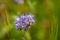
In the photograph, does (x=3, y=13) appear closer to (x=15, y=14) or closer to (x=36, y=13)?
(x=15, y=14)

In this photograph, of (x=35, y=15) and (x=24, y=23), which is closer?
(x=24, y=23)

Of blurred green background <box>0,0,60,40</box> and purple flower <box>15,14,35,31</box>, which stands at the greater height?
blurred green background <box>0,0,60,40</box>

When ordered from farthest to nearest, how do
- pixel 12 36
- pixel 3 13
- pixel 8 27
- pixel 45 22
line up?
1. pixel 3 13
2. pixel 45 22
3. pixel 8 27
4. pixel 12 36

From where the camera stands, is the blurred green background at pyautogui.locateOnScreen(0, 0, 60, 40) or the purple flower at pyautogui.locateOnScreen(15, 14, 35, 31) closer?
the purple flower at pyautogui.locateOnScreen(15, 14, 35, 31)

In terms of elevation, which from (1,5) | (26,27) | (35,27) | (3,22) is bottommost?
(26,27)

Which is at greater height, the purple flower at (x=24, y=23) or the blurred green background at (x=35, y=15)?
the blurred green background at (x=35, y=15)

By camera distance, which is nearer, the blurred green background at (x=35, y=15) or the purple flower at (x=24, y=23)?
the purple flower at (x=24, y=23)

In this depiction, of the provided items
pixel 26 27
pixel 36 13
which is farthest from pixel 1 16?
pixel 26 27

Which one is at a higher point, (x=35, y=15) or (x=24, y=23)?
(x=35, y=15)
